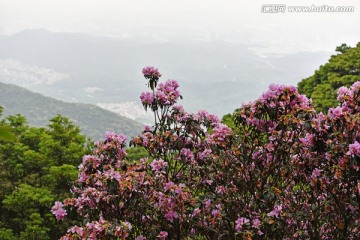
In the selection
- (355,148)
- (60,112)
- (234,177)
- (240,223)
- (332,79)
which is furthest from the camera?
(60,112)

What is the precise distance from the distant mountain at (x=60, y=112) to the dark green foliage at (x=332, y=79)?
3414 inches

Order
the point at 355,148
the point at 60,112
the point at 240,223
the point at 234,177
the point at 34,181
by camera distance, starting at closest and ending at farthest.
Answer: the point at 355,148 < the point at 240,223 < the point at 234,177 < the point at 34,181 < the point at 60,112

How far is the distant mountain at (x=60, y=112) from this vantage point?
4550 inches

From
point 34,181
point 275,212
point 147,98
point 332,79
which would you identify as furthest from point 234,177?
point 332,79

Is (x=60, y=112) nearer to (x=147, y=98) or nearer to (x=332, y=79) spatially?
(x=332, y=79)

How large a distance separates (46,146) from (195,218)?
34.3ft

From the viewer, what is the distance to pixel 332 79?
75.1ft

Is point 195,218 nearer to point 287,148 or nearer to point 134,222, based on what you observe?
point 134,222

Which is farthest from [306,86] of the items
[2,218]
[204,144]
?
[204,144]

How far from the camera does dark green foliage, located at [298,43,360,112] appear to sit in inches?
818

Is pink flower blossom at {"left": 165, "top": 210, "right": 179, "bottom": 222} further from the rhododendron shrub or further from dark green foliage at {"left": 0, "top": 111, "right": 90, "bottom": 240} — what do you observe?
dark green foliage at {"left": 0, "top": 111, "right": 90, "bottom": 240}

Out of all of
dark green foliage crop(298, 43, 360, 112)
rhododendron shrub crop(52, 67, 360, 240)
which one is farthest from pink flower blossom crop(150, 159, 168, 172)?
dark green foliage crop(298, 43, 360, 112)

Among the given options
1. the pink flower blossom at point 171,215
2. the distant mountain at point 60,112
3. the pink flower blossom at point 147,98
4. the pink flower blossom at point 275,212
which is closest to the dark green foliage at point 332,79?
the pink flower blossom at point 147,98

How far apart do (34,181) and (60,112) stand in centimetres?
11916
